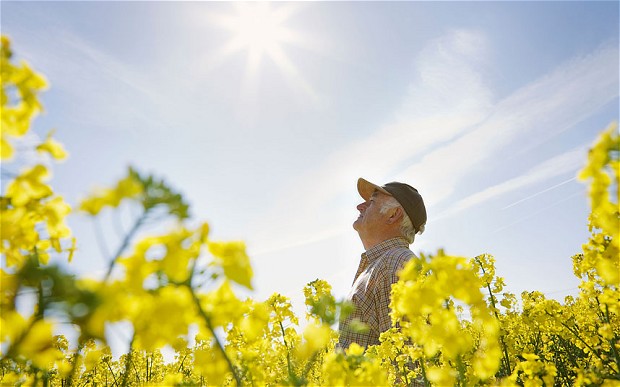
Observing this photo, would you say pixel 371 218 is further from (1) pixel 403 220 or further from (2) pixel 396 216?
(1) pixel 403 220

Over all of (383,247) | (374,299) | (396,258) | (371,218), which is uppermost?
(371,218)

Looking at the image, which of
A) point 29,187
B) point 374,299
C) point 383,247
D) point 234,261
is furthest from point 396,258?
point 29,187

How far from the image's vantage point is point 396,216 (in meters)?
6.29

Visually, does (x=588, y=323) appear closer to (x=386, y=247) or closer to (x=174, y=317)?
(x=386, y=247)

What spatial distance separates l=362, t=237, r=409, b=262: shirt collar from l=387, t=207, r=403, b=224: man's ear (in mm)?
331

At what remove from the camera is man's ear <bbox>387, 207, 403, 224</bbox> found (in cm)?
625

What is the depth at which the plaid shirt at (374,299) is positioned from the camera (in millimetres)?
4879

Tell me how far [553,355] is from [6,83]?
8.99 metres

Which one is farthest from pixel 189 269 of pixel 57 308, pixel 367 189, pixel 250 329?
pixel 367 189

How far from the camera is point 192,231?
106 centimetres

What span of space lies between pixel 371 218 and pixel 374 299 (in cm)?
146

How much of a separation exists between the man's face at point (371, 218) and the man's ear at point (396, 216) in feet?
0.35

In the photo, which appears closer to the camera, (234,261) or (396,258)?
(234,261)

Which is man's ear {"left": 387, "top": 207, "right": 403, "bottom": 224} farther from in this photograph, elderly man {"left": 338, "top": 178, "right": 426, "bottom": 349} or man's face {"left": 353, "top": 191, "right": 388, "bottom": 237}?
man's face {"left": 353, "top": 191, "right": 388, "bottom": 237}
